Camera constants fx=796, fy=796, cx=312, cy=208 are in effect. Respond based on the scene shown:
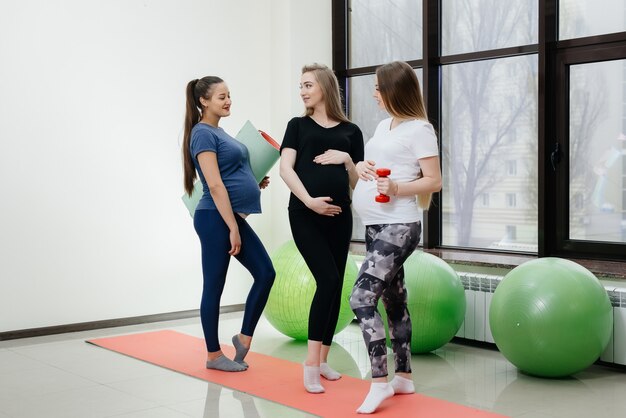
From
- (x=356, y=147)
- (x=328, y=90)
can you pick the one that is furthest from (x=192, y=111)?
(x=356, y=147)

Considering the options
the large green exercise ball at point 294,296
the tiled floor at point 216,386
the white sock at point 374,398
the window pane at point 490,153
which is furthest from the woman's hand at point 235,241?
the window pane at point 490,153

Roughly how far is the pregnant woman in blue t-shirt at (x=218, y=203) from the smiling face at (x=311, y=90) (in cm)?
49

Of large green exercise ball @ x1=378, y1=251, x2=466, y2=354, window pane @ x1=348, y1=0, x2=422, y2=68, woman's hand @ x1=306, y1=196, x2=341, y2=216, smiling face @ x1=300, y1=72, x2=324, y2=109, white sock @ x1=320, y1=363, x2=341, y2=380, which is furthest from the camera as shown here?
window pane @ x1=348, y1=0, x2=422, y2=68

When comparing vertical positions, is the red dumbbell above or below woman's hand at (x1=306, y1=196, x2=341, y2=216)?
above

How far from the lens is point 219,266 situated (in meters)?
3.91

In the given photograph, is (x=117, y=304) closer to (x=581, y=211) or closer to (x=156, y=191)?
(x=156, y=191)

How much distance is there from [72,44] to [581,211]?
333 centimetres

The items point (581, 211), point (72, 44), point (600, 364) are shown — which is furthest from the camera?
point (72, 44)

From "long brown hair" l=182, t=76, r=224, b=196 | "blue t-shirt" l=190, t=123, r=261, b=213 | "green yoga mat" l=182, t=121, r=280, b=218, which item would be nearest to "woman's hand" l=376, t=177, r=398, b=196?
"blue t-shirt" l=190, t=123, r=261, b=213

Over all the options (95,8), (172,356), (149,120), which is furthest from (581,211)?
(95,8)

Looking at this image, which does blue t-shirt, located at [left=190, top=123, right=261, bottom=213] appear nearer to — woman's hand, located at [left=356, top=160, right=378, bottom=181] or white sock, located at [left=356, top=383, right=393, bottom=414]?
woman's hand, located at [left=356, top=160, right=378, bottom=181]

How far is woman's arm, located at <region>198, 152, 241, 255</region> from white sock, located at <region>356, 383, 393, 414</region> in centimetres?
106

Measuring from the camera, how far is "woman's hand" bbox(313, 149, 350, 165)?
3523 millimetres

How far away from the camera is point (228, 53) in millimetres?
5902
